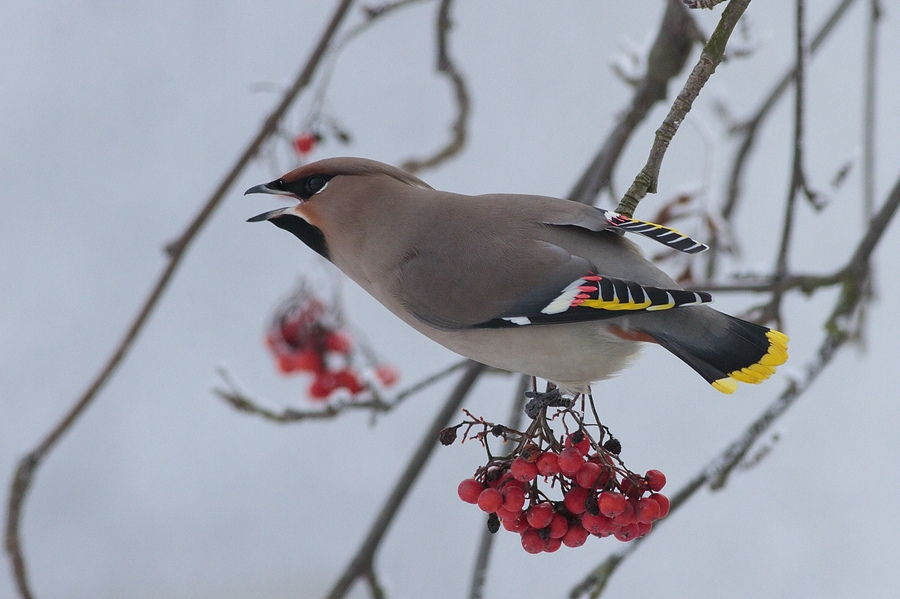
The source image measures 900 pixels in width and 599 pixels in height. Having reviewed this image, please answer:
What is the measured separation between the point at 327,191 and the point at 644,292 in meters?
0.67

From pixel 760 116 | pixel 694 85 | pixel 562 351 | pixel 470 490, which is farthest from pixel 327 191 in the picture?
pixel 760 116

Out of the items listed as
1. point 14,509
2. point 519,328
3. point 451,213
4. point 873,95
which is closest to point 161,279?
Answer: point 14,509

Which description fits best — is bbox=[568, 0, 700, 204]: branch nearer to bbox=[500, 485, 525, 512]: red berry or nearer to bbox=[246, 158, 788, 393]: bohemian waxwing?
bbox=[246, 158, 788, 393]: bohemian waxwing

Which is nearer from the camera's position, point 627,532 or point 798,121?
point 627,532

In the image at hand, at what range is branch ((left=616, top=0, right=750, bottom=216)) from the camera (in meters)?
1.43

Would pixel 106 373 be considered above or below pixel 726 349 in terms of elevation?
below

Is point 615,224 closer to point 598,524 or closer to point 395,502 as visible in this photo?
point 598,524

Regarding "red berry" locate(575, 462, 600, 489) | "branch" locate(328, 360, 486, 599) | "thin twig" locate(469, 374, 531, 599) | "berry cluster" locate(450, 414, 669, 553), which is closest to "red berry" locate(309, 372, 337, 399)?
"branch" locate(328, 360, 486, 599)

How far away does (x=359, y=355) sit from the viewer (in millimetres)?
3092

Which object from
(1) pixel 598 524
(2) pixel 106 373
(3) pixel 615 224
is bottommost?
(2) pixel 106 373

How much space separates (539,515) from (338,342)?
1.56m

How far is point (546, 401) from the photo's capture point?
1.67m

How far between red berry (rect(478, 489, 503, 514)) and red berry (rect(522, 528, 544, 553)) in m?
0.08

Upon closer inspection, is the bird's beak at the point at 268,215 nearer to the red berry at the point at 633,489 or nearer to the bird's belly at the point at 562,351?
the bird's belly at the point at 562,351
